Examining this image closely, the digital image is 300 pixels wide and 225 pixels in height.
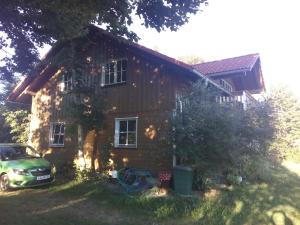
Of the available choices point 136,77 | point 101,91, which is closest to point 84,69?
point 101,91

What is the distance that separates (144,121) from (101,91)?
Answer: 2.99 metres

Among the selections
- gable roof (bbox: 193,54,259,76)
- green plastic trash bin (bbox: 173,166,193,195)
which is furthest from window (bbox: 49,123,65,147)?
green plastic trash bin (bbox: 173,166,193,195)

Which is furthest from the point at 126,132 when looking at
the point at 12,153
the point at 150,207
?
the point at 150,207

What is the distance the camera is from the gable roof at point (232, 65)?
15.1 metres

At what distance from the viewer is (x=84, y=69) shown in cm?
1602

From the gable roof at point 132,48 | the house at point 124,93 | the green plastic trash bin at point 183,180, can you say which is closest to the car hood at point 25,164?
the house at point 124,93

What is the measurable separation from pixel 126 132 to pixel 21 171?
15.6 ft

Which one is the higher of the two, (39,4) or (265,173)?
(39,4)

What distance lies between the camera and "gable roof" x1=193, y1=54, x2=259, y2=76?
1510cm

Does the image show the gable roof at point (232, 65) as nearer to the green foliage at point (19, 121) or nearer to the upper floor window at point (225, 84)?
the upper floor window at point (225, 84)

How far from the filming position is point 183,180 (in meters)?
10.6

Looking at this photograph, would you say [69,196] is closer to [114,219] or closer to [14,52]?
[114,219]

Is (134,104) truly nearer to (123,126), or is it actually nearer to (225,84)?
(123,126)

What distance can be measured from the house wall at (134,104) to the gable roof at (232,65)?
3551 millimetres
